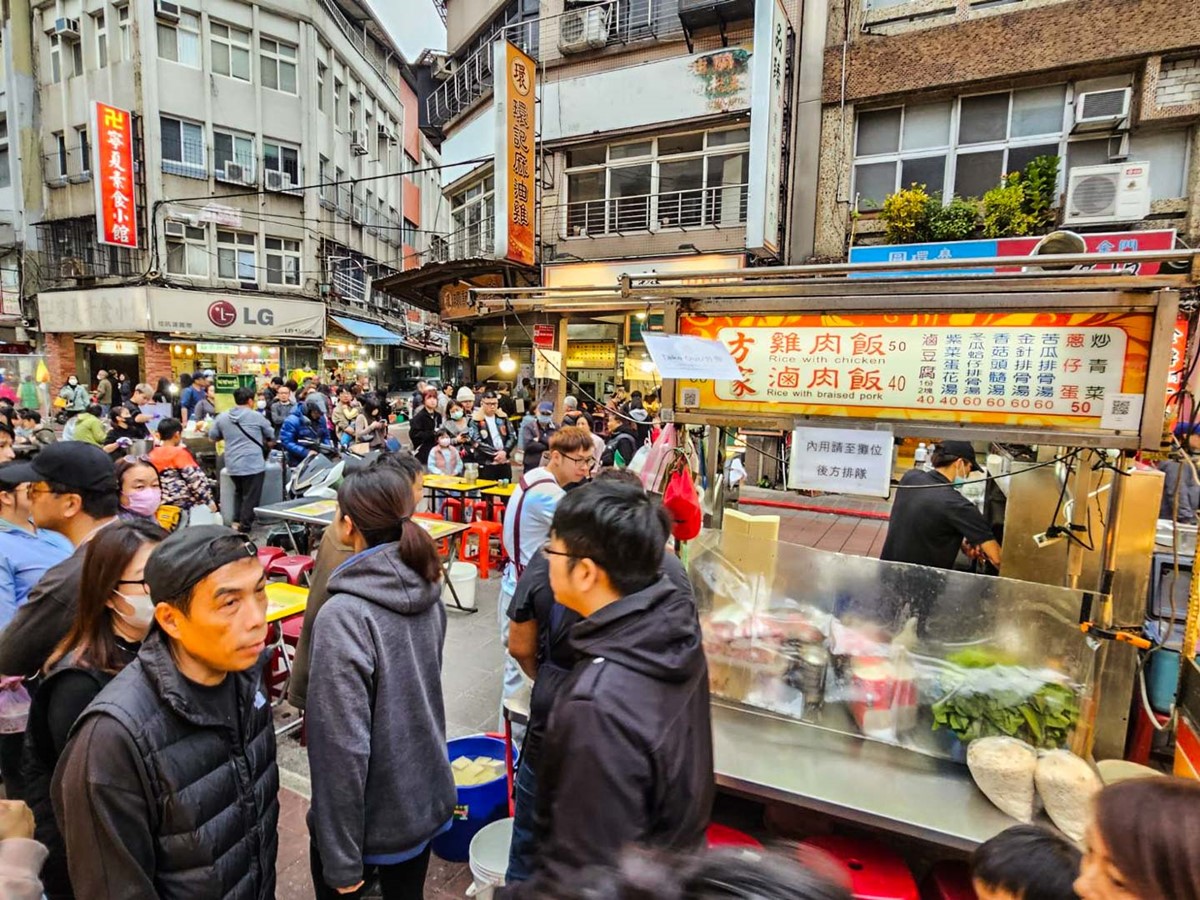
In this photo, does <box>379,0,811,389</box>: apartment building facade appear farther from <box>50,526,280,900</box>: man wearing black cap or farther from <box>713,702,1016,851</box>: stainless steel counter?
<box>50,526,280,900</box>: man wearing black cap

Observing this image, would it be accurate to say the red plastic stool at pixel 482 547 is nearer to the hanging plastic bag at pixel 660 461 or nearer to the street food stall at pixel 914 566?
the hanging plastic bag at pixel 660 461

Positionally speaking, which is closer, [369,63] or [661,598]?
[661,598]

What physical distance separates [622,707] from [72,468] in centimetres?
294

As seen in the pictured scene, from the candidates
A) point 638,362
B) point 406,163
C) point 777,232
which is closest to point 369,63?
point 406,163

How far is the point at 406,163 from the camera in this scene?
34375 millimetres

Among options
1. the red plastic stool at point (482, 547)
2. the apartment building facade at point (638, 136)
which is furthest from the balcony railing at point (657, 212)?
the red plastic stool at point (482, 547)

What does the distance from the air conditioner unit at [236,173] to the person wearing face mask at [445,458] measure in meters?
18.1

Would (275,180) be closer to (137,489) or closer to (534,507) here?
(137,489)

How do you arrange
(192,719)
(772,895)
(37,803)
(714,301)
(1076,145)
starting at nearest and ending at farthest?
(772,895) < (192,719) < (37,803) < (714,301) < (1076,145)

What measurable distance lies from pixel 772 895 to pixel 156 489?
4712 mm

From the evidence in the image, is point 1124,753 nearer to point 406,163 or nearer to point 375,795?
point 375,795

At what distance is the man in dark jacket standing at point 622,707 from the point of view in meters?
1.49

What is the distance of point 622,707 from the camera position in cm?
151

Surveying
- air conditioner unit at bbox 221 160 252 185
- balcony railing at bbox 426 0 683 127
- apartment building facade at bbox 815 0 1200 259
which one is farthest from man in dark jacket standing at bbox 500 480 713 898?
air conditioner unit at bbox 221 160 252 185
